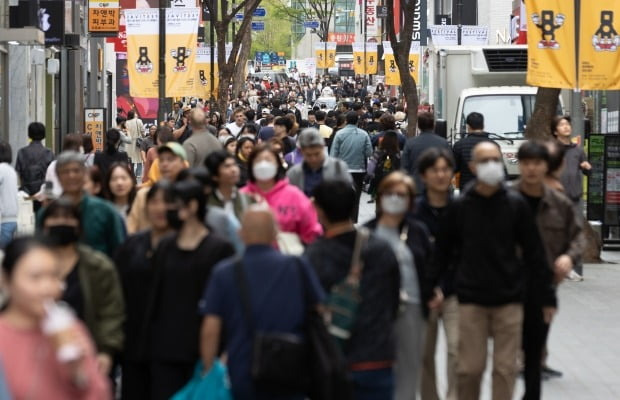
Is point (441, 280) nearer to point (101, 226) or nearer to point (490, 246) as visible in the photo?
point (490, 246)

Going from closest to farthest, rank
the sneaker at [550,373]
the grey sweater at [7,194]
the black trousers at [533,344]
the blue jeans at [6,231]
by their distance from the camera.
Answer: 1. the black trousers at [533,344]
2. the sneaker at [550,373]
3. the grey sweater at [7,194]
4. the blue jeans at [6,231]

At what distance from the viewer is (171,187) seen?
8.02 m

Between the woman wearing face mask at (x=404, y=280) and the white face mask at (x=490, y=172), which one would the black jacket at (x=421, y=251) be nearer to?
the woman wearing face mask at (x=404, y=280)

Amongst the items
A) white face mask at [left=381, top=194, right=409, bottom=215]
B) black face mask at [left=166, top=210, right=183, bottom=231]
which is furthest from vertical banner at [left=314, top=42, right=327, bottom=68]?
black face mask at [left=166, top=210, right=183, bottom=231]

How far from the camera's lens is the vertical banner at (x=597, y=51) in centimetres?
1650

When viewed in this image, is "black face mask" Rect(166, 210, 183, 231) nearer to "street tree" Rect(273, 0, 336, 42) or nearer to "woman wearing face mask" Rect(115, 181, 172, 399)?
"woman wearing face mask" Rect(115, 181, 172, 399)

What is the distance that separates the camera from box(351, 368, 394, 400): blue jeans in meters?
7.21

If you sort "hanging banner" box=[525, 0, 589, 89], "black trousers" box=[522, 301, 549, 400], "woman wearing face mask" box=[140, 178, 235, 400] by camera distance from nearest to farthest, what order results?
1. "woman wearing face mask" box=[140, 178, 235, 400]
2. "black trousers" box=[522, 301, 549, 400]
3. "hanging banner" box=[525, 0, 589, 89]

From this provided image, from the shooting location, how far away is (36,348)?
5.02 meters

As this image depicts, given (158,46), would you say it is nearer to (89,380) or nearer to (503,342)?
(503,342)

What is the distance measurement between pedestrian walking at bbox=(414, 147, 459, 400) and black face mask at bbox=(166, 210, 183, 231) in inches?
70.9

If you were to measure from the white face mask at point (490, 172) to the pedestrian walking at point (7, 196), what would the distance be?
748 cm

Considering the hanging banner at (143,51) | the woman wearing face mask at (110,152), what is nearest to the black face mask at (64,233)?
the woman wearing face mask at (110,152)

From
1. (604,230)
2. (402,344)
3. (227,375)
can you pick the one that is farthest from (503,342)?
(604,230)
